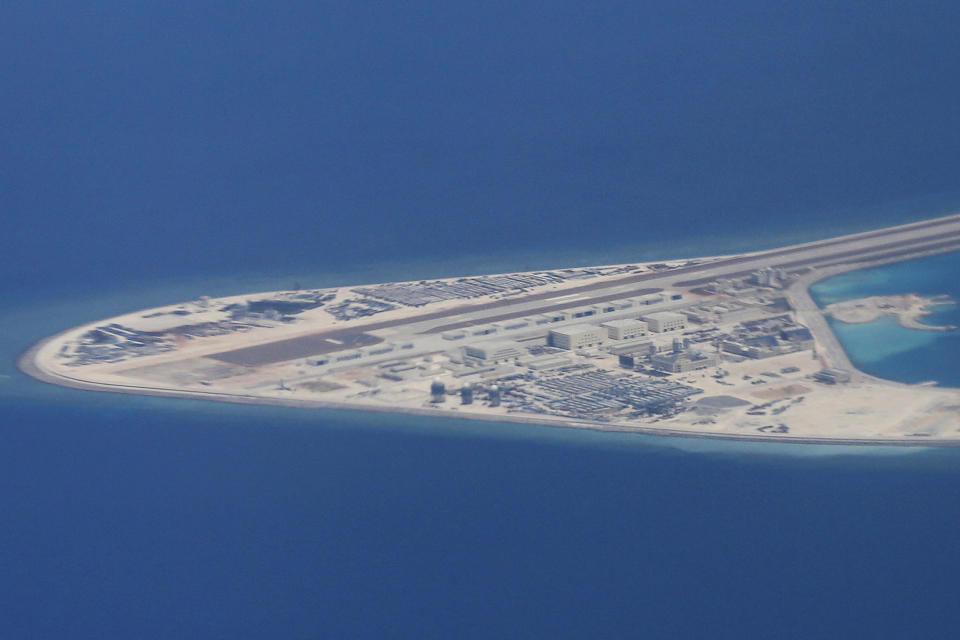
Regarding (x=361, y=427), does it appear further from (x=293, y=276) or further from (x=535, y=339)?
(x=293, y=276)

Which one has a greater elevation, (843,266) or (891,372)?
(843,266)

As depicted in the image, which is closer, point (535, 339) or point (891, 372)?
point (891, 372)

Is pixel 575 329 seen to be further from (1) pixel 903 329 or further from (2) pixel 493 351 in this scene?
(1) pixel 903 329

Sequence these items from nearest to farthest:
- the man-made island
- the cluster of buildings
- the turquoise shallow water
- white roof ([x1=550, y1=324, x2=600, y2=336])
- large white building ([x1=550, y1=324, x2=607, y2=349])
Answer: the man-made island < the turquoise shallow water < the cluster of buildings < large white building ([x1=550, y1=324, x2=607, y2=349]) < white roof ([x1=550, y1=324, x2=600, y2=336])

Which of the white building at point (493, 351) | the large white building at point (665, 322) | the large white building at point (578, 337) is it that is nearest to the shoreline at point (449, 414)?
the white building at point (493, 351)

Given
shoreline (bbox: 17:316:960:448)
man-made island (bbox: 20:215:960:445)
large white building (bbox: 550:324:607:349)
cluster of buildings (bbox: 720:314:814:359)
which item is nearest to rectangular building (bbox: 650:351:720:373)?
man-made island (bbox: 20:215:960:445)

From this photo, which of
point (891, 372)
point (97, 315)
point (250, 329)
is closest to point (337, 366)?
point (250, 329)

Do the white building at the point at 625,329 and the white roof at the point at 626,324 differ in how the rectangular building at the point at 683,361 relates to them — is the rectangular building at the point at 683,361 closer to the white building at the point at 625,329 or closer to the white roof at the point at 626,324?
the white building at the point at 625,329

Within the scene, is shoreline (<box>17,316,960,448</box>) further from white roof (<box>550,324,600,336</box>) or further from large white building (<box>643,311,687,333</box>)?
large white building (<box>643,311,687,333</box>)
